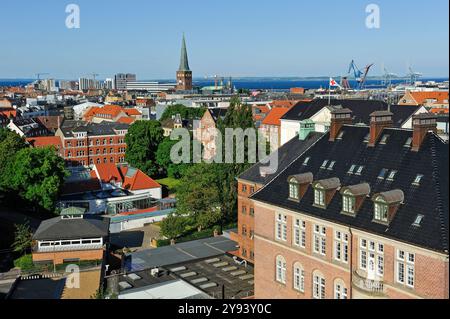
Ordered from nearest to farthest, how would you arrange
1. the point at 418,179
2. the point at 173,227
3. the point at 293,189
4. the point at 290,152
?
the point at 418,179
the point at 293,189
the point at 290,152
the point at 173,227

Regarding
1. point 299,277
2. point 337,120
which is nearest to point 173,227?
point 299,277

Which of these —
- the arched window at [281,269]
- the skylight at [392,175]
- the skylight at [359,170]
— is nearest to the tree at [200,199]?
the arched window at [281,269]

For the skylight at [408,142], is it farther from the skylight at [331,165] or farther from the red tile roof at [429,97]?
the red tile roof at [429,97]

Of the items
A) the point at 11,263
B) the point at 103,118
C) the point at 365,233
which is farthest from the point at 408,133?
the point at 103,118

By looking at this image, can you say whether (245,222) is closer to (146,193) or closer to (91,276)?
(91,276)

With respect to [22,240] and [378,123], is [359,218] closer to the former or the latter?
[378,123]

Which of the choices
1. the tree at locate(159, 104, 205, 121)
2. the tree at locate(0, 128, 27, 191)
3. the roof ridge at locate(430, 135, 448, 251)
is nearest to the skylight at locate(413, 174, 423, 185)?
the roof ridge at locate(430, 135, 448, 251)
